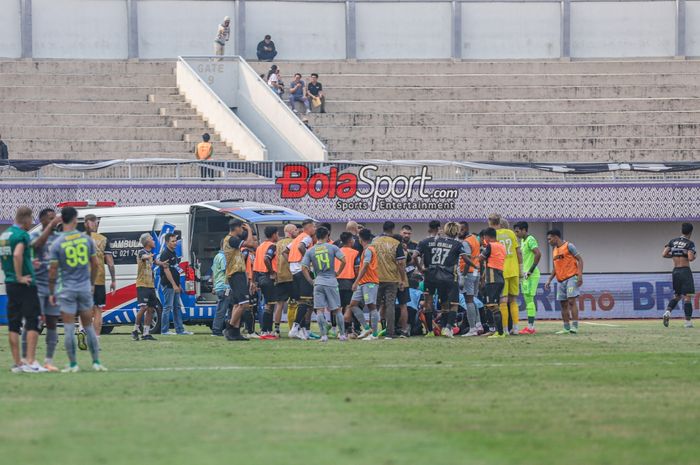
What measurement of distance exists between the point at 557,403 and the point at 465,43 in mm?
37326

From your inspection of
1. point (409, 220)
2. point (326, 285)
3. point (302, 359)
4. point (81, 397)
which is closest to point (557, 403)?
point (81, 397)

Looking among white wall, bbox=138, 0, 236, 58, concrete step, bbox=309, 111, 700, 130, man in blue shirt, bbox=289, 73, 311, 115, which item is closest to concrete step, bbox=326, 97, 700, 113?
concrete step, bbox=309, 111, 700, 130

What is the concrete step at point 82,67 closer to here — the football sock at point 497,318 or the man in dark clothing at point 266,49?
the man in dark clothing at point 266,49

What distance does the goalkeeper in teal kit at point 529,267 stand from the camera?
24922 mm

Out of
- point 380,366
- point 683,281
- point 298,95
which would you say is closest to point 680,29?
point 298,95

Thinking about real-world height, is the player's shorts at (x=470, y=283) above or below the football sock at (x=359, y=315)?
above

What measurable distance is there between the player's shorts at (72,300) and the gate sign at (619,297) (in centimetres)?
1779

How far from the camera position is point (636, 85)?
1743 inches

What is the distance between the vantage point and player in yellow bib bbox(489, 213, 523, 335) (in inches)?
926

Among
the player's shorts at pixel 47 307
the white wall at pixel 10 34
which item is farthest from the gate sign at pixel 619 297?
the white wall at pixel 10 34

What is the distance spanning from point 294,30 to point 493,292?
87.6 feet

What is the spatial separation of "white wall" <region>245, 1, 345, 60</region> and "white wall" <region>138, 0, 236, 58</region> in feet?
2.38

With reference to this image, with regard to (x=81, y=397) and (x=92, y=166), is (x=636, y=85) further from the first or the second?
(x=81, y=397)

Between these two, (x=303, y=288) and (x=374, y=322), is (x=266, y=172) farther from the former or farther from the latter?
(x=374, y=322)
